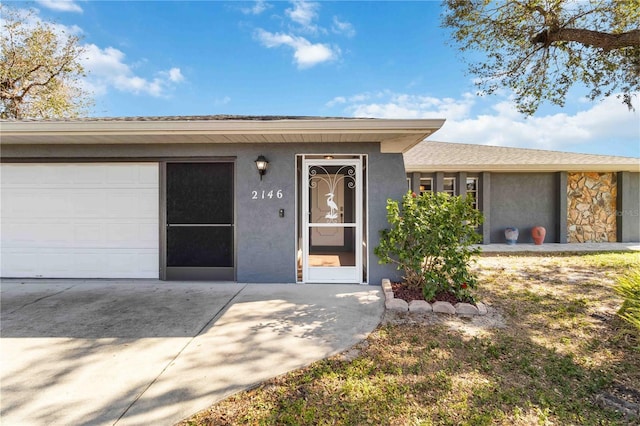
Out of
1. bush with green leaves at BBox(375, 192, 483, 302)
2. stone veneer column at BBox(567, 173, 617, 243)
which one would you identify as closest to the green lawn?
bush with green leaves at BBox(375, 192, 483, 302)

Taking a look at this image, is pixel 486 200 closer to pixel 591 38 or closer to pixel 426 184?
pixel 426 184

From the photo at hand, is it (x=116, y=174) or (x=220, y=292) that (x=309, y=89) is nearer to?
(x=116, y=174)

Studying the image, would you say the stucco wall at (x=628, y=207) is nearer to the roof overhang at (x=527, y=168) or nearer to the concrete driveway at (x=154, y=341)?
the roof overhang at (x=527, y=168)

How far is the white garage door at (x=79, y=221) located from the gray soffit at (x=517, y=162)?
7.42m

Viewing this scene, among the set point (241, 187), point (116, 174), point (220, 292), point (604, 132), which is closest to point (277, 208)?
point (241, 187)

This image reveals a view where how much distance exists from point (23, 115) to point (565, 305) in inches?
815

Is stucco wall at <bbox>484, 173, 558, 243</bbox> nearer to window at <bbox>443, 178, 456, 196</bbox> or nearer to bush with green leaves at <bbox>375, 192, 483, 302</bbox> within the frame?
window at <bbox>443, 178, 456, 196</bbox>

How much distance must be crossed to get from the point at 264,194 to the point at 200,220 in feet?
4.21

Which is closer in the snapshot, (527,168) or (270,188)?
(270,188)

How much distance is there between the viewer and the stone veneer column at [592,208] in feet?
34.0

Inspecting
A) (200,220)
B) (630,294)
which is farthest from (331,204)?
(630,294)

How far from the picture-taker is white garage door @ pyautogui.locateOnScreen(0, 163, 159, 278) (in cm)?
558

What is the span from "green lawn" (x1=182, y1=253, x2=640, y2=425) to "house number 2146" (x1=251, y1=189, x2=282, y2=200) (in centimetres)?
269

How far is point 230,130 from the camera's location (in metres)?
4.46
